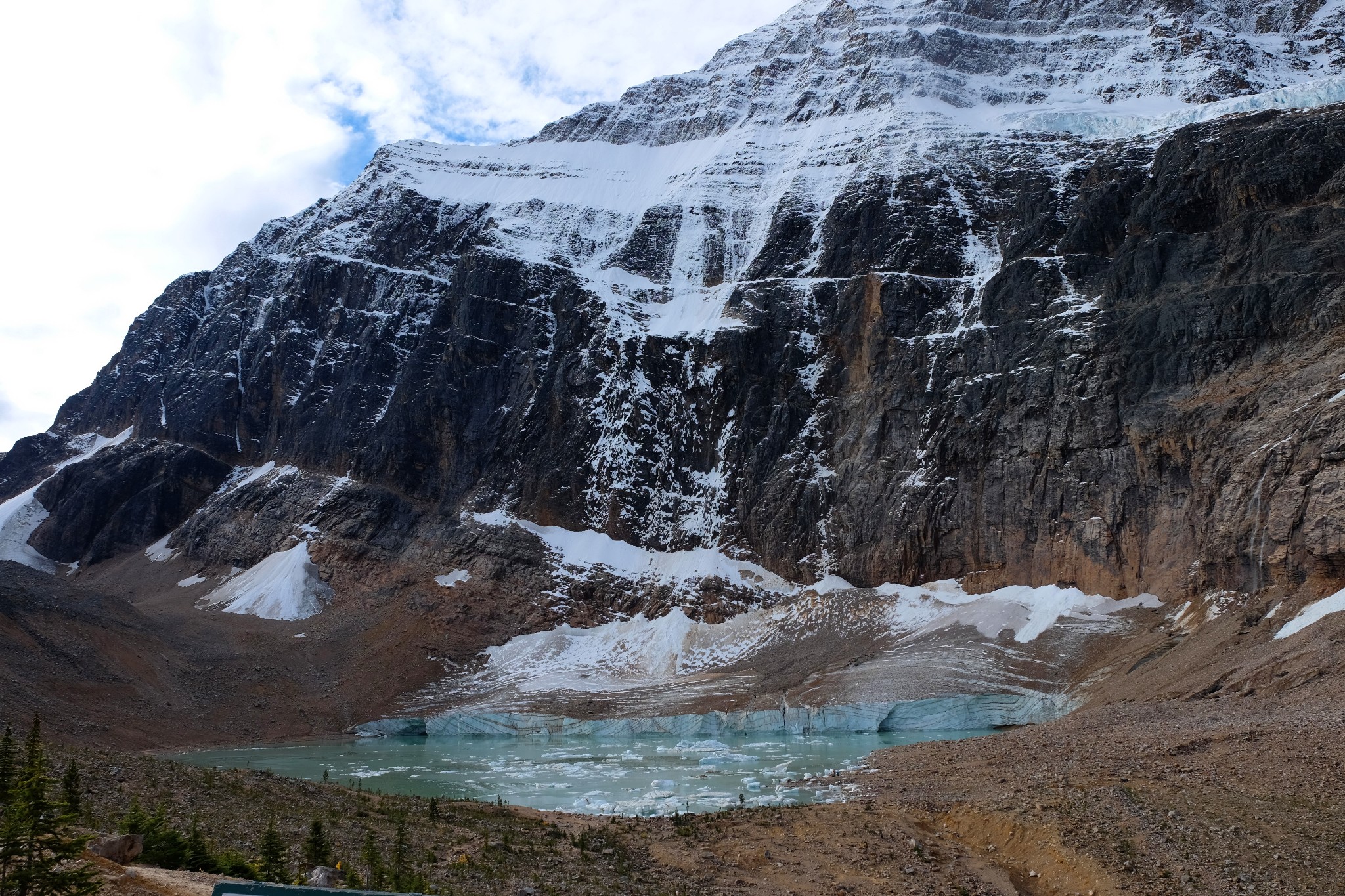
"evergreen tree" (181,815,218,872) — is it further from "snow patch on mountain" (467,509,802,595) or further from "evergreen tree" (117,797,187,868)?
"snow patch on mountain" (467,509,802,595)

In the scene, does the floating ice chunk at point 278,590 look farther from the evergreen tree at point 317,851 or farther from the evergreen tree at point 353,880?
the evergreen tree at point 353,880

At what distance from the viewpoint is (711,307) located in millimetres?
78062

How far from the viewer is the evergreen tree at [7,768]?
12.7 meters

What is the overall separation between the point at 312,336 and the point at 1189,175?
76.6m

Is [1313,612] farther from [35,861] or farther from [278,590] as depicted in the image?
[278,590]

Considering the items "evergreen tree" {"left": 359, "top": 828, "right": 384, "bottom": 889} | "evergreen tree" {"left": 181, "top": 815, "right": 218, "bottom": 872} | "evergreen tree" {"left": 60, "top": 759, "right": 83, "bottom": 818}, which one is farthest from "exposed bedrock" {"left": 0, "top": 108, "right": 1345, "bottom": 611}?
"evergreen tree" {"left": 60, "top": 759, "right": 83, "bottom": 818}

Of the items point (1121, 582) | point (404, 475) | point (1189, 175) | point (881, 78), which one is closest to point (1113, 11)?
point (881, 78)

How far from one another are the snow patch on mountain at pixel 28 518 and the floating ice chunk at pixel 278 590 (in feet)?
92.6

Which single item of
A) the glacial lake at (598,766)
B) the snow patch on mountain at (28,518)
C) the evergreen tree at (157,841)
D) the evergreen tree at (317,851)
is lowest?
the glacial lake at (598,766)

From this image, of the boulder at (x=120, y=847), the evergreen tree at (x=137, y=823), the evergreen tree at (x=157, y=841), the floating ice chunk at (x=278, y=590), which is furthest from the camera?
the floating ice chunk at (x=278, y=590)

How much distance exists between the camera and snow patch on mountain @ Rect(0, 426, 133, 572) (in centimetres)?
8850

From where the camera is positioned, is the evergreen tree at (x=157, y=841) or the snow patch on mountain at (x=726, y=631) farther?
the snow patch on mountain at (x=726, y=631)

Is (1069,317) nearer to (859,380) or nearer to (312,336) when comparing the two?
(859,380)

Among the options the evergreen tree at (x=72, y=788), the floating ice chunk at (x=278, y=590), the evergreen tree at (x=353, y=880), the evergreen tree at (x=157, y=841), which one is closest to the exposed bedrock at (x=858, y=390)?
the floating ice chunk at (x=278, y=590)
